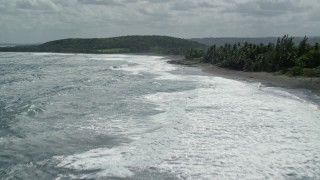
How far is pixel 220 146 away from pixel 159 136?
4.43 meters

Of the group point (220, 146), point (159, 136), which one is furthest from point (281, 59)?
point (220, 146)

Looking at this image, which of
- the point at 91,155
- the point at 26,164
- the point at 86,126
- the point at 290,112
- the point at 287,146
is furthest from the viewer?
the point at 290,112

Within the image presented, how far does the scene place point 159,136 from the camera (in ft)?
83.9

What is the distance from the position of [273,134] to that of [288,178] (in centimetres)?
812

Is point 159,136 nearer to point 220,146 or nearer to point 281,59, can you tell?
point 220,146

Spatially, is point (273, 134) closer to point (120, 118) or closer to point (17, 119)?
point (120, 118)

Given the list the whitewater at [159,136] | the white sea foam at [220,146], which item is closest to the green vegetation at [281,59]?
the whitewater at [159,136]

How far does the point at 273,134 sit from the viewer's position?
2573cm

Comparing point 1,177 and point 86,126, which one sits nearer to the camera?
point 1,177

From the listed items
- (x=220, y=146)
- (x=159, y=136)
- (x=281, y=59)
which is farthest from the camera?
(x=281, y=59)

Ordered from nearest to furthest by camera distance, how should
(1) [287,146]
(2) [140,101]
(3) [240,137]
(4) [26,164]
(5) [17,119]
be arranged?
(4) [26,164] → (1) [287,146] → (3) [240,137] → (5) [17,119] → (2) [140,101]

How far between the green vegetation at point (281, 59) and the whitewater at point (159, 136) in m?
29.0

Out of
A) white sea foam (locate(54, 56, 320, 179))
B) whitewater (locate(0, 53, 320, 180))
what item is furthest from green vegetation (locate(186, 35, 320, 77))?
white sea foam (locate(54, 56, 320, 179))

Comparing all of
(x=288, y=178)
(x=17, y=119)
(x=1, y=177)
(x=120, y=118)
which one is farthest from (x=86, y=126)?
(x=288, y=178)
